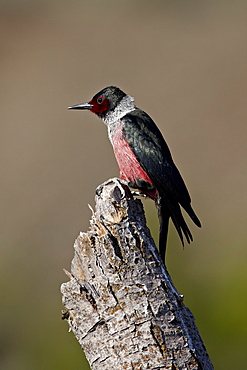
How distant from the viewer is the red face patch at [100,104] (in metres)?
5.47

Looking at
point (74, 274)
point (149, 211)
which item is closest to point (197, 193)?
point (149, 211)

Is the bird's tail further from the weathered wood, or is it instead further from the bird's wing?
the weathered wood

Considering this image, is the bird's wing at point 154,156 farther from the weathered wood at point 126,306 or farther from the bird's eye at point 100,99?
Result: the weathered wood at point 126,306

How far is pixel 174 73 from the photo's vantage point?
13625mm

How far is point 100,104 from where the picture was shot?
5492mm

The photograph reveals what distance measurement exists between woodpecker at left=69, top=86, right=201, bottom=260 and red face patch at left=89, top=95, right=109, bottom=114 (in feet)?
0.12

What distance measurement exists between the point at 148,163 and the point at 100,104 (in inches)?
37.4

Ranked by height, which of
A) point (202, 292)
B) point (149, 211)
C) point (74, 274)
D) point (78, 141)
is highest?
point (78, 141)

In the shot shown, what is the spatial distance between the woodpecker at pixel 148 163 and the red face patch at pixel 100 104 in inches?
1.4

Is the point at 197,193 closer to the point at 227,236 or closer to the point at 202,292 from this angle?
the point at 227,236

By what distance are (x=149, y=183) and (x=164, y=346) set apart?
78.8 inches

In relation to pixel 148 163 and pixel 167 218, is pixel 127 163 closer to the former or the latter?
pixel 148 163

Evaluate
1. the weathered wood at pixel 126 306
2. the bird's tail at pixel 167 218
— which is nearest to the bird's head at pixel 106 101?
the bird's tail at pixel 167 218

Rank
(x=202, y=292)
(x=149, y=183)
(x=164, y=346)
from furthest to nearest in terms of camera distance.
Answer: (x=202, y=292), (x=149, y=183), (x=164, y=346)
